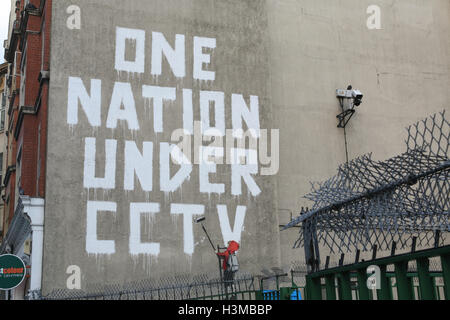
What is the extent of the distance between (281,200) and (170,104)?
18.3 feet

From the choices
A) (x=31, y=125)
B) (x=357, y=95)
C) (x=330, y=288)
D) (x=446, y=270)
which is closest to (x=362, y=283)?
(x=330, y=288)

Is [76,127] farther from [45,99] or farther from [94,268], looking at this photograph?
[94,268]

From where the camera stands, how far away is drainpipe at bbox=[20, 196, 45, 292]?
63.4 ft

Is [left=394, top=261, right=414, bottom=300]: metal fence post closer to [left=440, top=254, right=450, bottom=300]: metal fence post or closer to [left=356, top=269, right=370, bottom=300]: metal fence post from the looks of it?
[left=356, top=269, right=370, bottom=300]: metal fence post

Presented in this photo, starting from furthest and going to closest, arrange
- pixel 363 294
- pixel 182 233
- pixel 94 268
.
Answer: pixel 182 233
pixel 94 268
pixel 363 294

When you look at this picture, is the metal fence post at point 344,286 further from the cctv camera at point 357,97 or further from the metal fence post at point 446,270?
the cctv camera at point 357,97

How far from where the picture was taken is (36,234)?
1969cm

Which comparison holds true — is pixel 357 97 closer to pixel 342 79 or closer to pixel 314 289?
pixel 342 79

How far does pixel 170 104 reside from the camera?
22.4 meters

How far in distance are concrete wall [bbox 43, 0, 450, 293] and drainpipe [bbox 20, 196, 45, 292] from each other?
0.26 meters

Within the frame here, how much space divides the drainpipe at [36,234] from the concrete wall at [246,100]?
0.85ft

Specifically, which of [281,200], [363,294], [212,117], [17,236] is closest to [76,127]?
[212,117]

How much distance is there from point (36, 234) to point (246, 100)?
8976mm
